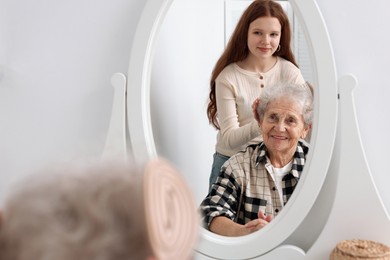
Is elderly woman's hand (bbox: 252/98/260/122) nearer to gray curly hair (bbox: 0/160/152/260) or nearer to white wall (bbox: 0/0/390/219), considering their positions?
white wall (bbox: 0/0/390/219)

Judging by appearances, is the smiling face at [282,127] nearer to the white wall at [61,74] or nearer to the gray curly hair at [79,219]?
the white wall at [61,74]

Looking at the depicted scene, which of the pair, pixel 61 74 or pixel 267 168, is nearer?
pixel 267 168

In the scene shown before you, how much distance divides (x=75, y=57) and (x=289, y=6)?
390 mm

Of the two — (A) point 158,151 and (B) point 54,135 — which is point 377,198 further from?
(B) point 54,135

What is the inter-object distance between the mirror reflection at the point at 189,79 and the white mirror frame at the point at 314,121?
0.02 meters

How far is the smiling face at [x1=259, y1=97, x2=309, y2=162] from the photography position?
0.81 metres

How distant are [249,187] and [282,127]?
10 cm

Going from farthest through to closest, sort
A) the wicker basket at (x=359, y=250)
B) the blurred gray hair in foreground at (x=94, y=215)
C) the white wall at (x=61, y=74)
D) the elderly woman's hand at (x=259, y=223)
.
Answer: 1. the white wall at (x=61, y=74)
2. the elderly woman's hand at (x=259, y=223)
3. the wicker basket at (x=359, y=250)
4. the blurred gray hair in foreground at (x=94, y=215)

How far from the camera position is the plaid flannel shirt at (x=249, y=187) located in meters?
0.82

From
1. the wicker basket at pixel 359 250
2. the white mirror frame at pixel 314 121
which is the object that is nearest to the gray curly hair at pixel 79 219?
the white mirror frame at pixel 314 121

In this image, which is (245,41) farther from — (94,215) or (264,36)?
(94,215)

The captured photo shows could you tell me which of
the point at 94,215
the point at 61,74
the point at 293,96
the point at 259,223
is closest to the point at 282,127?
the point at 293,96

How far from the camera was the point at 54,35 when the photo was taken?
97 cm

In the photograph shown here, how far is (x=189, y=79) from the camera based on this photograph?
874 millimetres
